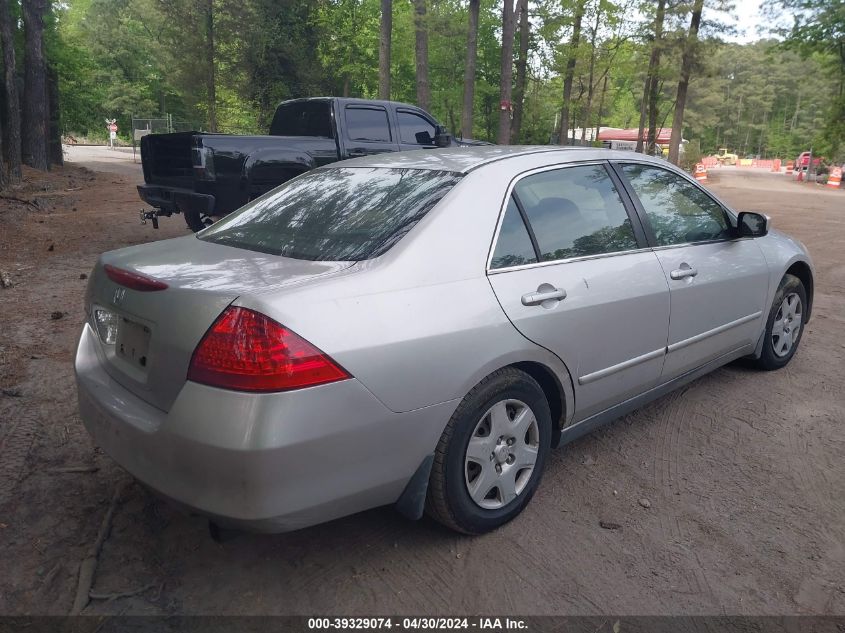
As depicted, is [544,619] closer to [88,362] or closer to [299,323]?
[299,323]

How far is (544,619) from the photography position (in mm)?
2295

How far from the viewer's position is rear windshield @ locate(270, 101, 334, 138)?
8.95 metres

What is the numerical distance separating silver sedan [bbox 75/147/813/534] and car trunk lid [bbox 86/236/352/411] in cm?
1

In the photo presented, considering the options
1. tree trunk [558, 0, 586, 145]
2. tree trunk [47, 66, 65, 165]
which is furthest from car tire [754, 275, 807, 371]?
tree trunk [47, 66, 65, 165]

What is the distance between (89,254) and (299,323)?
25.8ft

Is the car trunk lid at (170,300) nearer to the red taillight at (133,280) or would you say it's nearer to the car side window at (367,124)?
A: the red taillight at (133,280)

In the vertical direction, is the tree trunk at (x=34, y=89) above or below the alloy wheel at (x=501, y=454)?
above

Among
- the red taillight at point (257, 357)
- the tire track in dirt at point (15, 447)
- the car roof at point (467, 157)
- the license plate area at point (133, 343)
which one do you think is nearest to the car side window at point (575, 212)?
the car roof at point (467, 157)

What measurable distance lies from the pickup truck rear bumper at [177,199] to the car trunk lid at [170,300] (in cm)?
483

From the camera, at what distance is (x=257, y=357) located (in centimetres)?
207

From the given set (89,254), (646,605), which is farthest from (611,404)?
(89,254)

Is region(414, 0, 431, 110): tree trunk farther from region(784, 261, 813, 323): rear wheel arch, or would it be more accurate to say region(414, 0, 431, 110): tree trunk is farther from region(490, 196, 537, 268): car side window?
region(490, 196, 537, 268): car side window

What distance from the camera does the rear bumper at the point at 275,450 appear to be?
205cm

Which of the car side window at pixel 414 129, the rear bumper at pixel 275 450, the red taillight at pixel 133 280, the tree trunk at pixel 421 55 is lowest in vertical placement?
the rear bumper at pixel 275 450
